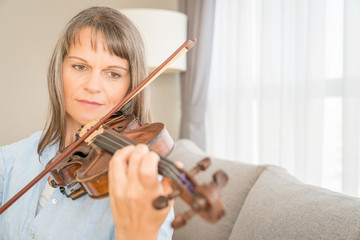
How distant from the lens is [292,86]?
183 cm

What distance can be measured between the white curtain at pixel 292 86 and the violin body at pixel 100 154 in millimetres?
1090

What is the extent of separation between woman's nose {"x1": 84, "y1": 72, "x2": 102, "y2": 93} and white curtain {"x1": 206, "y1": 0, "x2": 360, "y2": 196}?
1136 millimetres

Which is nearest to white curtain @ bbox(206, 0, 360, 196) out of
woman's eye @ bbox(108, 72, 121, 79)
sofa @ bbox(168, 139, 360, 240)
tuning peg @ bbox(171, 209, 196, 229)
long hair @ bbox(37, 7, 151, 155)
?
sofa @ bbox(168, 139, 360, 240)

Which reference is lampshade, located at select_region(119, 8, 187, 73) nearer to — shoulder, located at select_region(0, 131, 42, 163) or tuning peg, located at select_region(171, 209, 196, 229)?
shoulder, located at select_region(0, 131, 42, 163)

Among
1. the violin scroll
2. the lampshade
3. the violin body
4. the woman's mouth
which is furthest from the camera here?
the lampshade

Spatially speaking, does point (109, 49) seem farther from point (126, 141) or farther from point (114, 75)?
point (126, 141)

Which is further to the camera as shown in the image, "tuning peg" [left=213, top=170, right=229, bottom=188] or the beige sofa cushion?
the beige sofa cushion

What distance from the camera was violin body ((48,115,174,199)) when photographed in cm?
71

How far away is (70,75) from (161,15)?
1.27 meters

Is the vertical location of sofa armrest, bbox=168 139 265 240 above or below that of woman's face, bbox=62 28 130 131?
below

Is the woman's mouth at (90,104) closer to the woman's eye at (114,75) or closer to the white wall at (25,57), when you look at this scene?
the woman's eye at (114,75)

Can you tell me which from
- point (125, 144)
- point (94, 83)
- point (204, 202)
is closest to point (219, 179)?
point (204, 202)

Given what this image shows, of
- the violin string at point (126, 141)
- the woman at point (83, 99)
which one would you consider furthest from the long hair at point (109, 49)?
the violin string at point (126, 141)

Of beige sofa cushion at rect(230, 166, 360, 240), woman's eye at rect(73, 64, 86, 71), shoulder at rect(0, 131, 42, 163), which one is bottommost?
beige sofa cushion at rect(230, 166, 360, 240)
